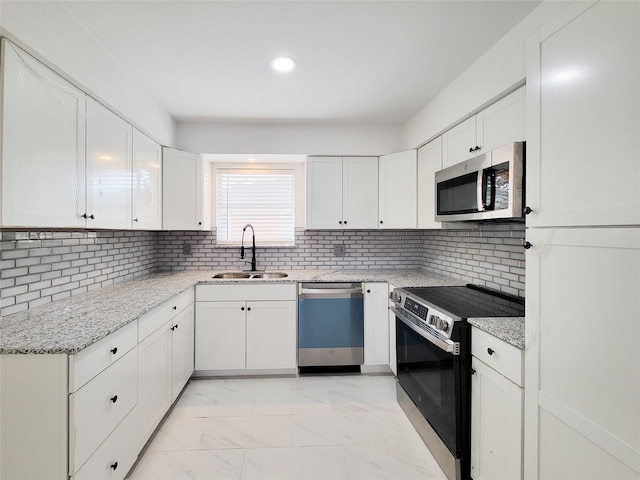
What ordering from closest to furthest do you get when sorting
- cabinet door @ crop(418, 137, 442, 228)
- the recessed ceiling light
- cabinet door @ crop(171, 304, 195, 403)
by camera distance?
1. the recessed ceiling light
2. cabinet door @ crop(171, 304, 195, 403)
3. cabinet door @ crop(418, 137, 442, 228)

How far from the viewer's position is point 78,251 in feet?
6.66

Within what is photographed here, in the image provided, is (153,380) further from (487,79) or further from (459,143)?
(487,79)

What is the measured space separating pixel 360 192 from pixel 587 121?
2.20 m

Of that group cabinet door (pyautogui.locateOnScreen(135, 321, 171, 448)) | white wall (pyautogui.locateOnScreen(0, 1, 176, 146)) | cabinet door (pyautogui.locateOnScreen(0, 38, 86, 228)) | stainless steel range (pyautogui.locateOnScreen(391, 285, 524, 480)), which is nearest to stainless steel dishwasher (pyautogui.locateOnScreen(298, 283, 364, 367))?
stainless steel range (pyautogui.locateOnScreen(391, 285, 524, 480))

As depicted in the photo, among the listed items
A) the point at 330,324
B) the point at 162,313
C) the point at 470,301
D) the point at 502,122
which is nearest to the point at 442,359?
the point at 470,301

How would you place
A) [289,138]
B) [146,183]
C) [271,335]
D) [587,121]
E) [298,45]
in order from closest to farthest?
1. [587,121]
2. [298,45]
3. [146,183]
4. [271,335]
5. [289,138]

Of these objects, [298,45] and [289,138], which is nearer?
[298,45]

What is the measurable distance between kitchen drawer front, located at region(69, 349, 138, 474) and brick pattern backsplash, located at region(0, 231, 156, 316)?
0.68 m

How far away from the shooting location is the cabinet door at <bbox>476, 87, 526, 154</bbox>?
61.1 inches

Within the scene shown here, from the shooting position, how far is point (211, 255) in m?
3.29

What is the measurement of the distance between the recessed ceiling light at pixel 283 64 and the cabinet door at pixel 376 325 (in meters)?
1.91

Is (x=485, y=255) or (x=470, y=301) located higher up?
(x=485, y=255)

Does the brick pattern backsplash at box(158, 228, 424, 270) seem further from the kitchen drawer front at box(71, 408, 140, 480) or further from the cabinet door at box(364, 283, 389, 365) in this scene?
the kitchen drawer front at box(71, 408, 140, 480)

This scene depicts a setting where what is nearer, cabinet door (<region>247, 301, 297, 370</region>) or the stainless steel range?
the stainless steel range
